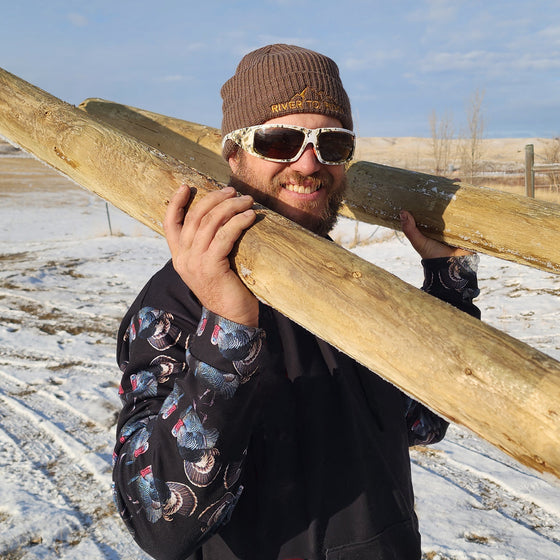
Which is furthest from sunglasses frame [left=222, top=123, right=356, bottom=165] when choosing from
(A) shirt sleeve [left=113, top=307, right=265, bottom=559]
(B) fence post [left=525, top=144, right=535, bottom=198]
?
(B) fence post [left=525, top=144, right=535, bottom=198]

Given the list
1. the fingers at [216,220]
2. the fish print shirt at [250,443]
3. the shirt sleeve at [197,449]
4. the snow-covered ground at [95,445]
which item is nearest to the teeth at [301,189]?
the fish print shirt at [250,443]

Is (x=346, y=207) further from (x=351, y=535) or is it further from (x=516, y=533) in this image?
(x=516, y=533)

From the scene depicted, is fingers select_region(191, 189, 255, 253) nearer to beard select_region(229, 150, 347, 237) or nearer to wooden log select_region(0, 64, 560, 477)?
wooden log select_region(0, 64, 560, 477)

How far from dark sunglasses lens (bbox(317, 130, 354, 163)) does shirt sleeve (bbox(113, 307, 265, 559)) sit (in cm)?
70

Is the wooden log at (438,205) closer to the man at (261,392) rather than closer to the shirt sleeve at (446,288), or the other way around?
the man at (261,392)

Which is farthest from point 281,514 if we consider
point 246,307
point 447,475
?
point 447,475

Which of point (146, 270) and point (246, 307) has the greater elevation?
point (246, 307)

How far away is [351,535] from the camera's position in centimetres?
143

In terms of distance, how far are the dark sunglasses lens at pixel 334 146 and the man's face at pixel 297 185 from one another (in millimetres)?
31

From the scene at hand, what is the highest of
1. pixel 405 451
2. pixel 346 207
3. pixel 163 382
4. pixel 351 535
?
pixel 346 207

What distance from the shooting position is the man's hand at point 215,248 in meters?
1.10

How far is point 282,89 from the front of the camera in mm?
1785

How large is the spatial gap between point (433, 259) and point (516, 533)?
2199mm

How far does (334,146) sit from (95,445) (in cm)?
338
